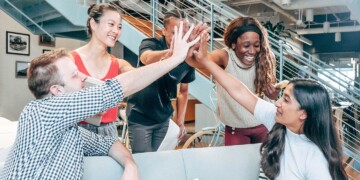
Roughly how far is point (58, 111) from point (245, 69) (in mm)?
1145

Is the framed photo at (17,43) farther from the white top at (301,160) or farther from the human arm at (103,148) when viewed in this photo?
the white top at (301,160)

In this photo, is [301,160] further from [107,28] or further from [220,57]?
[107,28]

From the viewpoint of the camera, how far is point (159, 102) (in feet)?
6.43

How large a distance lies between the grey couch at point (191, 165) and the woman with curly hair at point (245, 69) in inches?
5.1

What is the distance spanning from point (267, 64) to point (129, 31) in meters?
2.46

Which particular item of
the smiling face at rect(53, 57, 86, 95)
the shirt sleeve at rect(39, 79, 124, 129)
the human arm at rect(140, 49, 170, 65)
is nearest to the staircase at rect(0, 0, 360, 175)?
the human arm at rect(140, 49, 170, 65)

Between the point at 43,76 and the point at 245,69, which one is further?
the point at 245,69

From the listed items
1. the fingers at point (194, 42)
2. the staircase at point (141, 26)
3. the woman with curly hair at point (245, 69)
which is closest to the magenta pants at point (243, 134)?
the woman with curly hair at point (245, 69)

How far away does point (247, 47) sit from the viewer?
6.20ft

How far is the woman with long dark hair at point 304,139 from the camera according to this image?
145 centimetres

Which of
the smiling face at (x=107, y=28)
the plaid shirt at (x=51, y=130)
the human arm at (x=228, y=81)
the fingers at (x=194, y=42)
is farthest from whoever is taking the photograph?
the smiling face at (x=107, y=28)

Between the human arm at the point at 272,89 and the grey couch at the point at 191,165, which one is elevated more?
the human arm at the point at 272,89

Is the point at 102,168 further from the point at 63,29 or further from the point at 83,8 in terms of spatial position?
the point at 63,29

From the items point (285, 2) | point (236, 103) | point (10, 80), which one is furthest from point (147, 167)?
point (10, 80)
